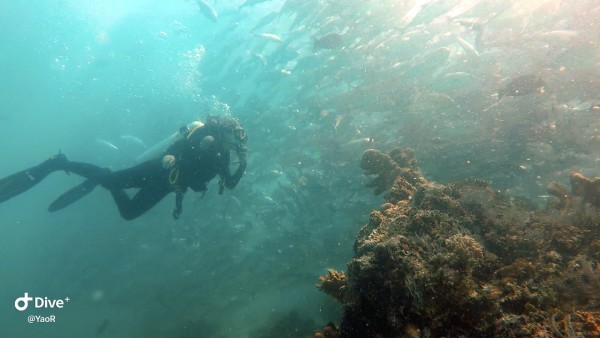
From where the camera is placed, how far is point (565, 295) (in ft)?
8.50

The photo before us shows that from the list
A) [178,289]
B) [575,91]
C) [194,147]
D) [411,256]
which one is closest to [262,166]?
[194,147]

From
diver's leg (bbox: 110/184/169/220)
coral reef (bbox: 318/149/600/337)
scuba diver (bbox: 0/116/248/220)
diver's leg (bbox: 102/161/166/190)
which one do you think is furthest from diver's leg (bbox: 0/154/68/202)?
coral reef (bbox: 318/149/600/337)

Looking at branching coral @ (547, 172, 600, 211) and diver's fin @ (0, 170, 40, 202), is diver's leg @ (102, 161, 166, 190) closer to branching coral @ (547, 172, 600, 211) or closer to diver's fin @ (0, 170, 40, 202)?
diver's fin @ (0, 170, 40, 202)

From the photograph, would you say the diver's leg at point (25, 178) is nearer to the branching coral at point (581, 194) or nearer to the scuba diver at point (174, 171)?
the scuba diver at point (174, 171)

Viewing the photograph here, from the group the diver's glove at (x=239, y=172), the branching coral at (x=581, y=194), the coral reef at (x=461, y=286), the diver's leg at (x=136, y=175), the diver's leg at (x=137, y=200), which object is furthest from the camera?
the diver's leg at (x=137, y=200)

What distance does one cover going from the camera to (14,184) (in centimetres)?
801

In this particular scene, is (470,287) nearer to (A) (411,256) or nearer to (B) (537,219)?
(A) (411,256)

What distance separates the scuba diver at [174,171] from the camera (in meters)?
7.95

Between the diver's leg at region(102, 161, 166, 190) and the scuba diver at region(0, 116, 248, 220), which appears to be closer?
the scuba diver at region(0, 116, 248, 220)

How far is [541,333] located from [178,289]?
29142 mm

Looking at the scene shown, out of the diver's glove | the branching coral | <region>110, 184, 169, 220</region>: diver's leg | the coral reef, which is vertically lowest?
the branching coral

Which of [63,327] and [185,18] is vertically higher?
[185,18]

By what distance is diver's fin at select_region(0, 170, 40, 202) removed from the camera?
26.1 ft

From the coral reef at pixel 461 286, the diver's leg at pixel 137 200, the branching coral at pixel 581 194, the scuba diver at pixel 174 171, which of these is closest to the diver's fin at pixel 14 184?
the scuba diver at pixel 174 171
